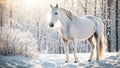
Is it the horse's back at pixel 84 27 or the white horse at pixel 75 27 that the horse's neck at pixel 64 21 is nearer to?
the white horse at pixel 75 27

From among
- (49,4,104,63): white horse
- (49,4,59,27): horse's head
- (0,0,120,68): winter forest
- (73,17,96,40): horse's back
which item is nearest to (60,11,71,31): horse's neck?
(49,4,104,63): white horse

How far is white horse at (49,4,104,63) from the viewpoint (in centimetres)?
1088

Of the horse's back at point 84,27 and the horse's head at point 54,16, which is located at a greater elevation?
the horse's head at point 54,16

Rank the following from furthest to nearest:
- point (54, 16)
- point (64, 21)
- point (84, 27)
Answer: point (84, 27) → point (64, 21) → point (54, 16)

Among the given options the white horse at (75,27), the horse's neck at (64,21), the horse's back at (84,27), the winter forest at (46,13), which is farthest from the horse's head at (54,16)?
the winter forest at (46,13)

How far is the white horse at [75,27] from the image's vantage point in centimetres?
1088

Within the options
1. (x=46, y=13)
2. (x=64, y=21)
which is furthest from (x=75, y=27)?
(x=46, y=13)

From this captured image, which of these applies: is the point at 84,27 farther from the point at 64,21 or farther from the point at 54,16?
the point at 54,16

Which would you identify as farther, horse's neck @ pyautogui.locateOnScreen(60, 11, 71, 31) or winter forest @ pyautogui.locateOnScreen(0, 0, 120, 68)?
winter forest @ pyautogui.locateOnScreen(0, 0, 120, 68)

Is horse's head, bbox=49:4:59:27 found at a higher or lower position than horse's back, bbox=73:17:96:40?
higher

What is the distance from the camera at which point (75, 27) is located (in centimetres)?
1112

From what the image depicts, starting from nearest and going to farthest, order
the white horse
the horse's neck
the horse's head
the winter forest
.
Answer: the horse's head
the white horse
the horse's neck
the winter forest

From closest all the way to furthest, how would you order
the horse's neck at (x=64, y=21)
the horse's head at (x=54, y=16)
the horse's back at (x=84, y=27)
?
the horse's head at (x=54, y=16)
the horse's neck at (x=64, y=21)
the horse's back at (x=84, y=27)

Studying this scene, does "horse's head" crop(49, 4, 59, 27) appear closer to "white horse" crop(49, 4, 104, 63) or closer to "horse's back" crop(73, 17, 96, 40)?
"white horse" crop(49, 4, 104, 63)
